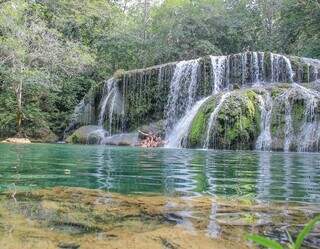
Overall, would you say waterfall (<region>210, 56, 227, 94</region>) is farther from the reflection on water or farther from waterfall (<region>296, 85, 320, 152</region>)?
the reflection on water

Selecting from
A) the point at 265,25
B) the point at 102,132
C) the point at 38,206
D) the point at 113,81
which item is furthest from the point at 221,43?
the point at 38,206

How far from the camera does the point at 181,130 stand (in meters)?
16.4

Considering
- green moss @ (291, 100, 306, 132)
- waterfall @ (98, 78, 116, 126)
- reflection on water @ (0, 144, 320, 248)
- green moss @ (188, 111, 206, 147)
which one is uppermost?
waterfall @ (98, 78, 116, 126)

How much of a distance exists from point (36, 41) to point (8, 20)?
183 centimetres

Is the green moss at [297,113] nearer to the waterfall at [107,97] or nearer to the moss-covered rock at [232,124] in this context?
the moss-covered rock at [232,124]

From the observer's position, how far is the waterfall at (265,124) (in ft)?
45.2

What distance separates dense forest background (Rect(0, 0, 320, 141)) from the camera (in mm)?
21906

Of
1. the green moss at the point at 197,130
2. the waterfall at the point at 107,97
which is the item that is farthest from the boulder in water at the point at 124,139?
the green moss at the point at 197,130

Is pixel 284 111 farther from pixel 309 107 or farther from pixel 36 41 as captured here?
pixel 36 41

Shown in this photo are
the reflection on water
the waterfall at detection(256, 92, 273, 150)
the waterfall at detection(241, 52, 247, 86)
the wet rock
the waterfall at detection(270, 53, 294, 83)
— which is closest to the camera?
the wet rock

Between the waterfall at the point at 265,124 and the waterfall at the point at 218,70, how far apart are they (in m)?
4.07

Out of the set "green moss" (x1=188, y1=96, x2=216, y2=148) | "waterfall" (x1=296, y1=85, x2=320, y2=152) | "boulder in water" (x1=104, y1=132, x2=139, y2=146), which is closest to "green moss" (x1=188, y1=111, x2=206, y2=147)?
"green moss" (x1=188, y1=96, x2=216, y2=148)

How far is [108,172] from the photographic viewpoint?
5609 mm

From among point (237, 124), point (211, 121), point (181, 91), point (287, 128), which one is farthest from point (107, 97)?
point (287, 128)
